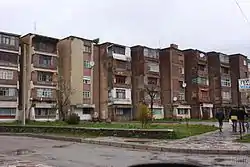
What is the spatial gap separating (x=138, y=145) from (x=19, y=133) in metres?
15.5

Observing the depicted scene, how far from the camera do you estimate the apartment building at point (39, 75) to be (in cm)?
5309

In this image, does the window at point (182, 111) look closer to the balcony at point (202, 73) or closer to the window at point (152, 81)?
the window at point (152, 81)

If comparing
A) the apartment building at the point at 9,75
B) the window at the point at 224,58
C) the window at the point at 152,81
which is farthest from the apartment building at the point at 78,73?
the window at the point at 224,58

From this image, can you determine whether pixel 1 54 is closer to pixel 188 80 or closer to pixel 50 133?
pixel 50 133

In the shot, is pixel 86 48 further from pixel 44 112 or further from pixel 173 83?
pixel 173 83

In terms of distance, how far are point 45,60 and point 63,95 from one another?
647 cm

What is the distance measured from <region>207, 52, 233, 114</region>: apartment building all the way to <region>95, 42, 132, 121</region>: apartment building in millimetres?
23516

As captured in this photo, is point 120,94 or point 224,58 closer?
point 120,94

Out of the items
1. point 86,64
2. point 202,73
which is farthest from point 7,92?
point 202,73

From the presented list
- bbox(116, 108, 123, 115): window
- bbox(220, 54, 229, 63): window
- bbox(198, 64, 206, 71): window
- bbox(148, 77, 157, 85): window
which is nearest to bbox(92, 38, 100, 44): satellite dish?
bbox(148, 77, 157, 85): window

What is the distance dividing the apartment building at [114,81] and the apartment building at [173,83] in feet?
29.9

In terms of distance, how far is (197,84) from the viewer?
2852 inches

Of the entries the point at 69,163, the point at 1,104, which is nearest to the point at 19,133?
the point at 69,163

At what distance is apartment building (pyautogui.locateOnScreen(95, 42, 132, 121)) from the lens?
5988cm
